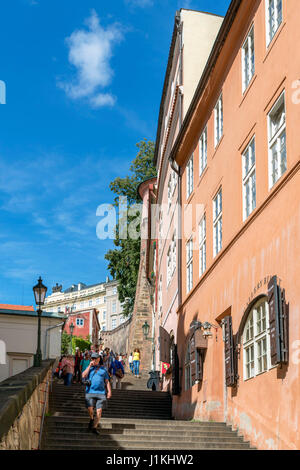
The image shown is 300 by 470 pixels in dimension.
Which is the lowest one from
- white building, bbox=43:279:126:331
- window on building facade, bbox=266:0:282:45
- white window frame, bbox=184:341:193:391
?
white window frame, bbox=184:341:193:391

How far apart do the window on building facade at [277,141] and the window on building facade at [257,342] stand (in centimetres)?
238

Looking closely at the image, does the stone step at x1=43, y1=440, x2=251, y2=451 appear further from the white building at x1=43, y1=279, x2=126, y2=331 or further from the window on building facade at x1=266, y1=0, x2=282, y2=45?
the white building at x1=43, y1=279, x2=126, y2=331

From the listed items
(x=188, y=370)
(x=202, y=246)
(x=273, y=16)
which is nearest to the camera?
(x=273, y=16)

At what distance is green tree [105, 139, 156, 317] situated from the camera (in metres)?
47.8

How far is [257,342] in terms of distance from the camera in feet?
42.5

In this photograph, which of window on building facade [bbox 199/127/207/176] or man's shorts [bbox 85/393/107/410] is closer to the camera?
man's shorts [bbox 85/393/107/410]

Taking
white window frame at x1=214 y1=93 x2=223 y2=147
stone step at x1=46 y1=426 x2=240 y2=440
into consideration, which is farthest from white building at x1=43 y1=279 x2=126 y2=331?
stone step at x1=46 y1=426 x2=240 y2=440

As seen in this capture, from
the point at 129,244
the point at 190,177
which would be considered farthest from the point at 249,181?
the point at 129,244

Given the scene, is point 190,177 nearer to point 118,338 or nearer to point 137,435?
point 137,435

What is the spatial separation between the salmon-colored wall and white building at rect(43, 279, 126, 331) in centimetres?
9709

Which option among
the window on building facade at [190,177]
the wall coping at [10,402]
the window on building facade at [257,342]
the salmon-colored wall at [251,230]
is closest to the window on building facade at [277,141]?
the salmon-colored wall at [251,230]

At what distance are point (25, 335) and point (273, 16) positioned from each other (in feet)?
68.0

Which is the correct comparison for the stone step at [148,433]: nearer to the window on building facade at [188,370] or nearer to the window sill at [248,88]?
the window on building facade at [188,370]
